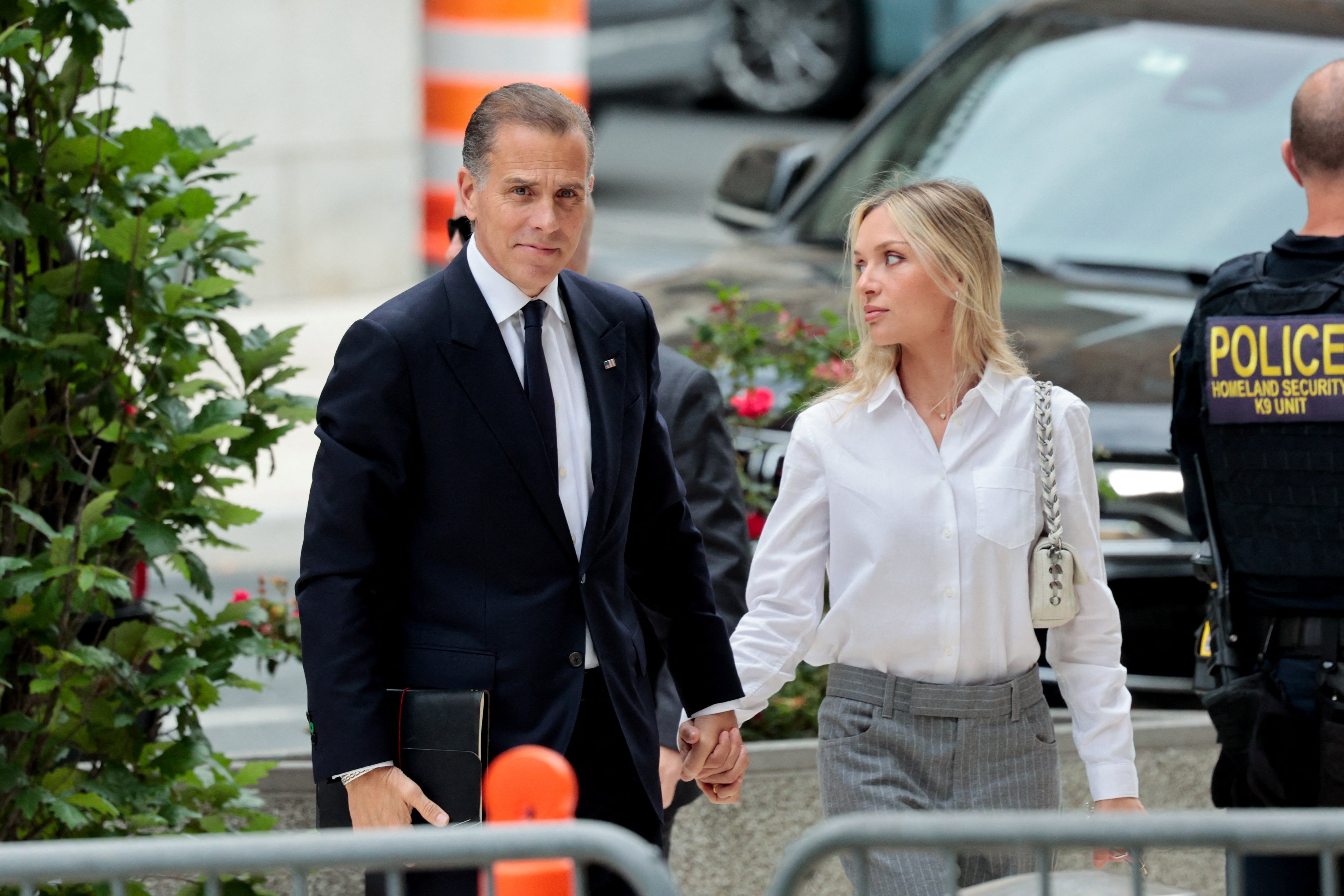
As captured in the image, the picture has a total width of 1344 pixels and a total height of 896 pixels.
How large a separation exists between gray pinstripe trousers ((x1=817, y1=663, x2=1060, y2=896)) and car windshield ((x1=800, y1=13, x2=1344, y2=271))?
295cm

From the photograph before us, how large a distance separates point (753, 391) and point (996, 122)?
76.9 inches

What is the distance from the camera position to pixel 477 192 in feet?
11.0

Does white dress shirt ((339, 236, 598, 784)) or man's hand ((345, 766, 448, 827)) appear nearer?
man's hand ((345, 766, 448, 827))

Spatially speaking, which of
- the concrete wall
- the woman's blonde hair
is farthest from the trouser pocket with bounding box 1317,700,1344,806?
the concrete wall

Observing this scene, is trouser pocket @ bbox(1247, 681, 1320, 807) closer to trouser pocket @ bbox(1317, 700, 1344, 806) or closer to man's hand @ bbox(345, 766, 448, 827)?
trouser pocket @ bbox(1317, 700, 1344, 806)

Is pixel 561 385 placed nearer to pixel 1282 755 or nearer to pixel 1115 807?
pixel 1115 807

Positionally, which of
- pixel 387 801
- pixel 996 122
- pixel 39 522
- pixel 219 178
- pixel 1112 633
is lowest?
pixel 387 801

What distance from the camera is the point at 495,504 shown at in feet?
10.6

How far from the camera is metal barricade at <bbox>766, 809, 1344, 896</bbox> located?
2256 millimetres

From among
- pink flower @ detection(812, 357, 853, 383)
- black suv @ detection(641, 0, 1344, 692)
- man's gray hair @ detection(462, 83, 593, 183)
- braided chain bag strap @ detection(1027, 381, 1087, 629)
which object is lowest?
braided chain bag strap @ detection(1027, 381, 1087, 629)

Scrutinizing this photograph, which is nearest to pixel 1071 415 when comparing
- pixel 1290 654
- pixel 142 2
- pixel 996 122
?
pixel 1290 654

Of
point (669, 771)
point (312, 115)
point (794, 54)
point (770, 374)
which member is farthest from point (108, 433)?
point (794, 54)

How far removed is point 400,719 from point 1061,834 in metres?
Answer: 1.27

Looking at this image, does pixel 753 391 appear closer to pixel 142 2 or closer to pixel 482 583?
pixel 482 583
